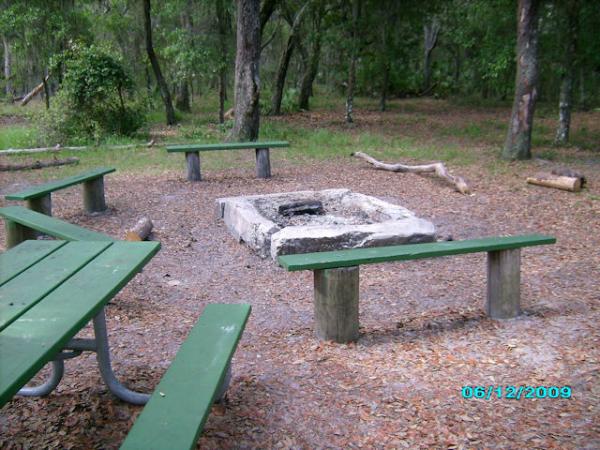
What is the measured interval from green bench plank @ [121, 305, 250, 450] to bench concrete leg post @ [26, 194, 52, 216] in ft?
13.5

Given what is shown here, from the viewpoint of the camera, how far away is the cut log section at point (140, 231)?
5.78 metres

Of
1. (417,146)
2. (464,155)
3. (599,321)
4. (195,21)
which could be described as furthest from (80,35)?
(599,321)

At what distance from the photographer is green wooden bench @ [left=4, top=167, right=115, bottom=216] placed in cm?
611

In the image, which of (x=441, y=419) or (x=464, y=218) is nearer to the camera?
(x=441, y=419)

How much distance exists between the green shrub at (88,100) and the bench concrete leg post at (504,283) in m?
10.6

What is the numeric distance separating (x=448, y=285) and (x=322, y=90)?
85.1 ft

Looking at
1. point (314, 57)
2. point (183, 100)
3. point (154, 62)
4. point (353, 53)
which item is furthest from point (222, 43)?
point (183, 100)

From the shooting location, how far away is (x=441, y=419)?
8.91 ft

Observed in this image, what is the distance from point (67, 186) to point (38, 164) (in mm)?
4099

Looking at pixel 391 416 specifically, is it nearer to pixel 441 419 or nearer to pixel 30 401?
pixel 441 419

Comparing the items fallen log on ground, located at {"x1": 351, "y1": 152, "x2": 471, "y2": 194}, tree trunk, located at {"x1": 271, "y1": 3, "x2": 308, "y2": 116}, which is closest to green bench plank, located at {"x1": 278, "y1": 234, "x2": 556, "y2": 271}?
fallen log on ground, located at {"x1": 351, "y1": 152, "x2": 471, "y2": 194}

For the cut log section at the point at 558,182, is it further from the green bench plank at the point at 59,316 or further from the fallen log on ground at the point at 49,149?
the fallen log on ground at the point at 49,149

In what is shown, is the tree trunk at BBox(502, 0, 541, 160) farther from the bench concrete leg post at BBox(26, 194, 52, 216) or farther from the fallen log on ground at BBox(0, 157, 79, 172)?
the fallen log on ground at BBox(0, 157, 79, 172)

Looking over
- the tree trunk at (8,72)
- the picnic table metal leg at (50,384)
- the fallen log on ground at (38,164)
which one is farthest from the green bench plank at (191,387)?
the tree trunk at (8,72)
